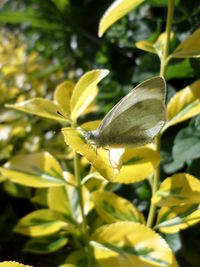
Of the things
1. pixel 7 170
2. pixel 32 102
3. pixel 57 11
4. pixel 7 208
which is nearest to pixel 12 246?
pixel 7 208

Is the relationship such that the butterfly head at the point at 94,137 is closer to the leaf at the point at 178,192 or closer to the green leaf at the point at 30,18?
the leaf at the point at 178,192

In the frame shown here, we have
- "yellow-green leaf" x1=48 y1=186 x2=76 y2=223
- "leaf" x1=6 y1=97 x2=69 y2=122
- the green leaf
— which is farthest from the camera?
the green leaf

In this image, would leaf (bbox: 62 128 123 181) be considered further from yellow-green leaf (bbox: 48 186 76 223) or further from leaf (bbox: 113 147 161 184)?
yellow-green leaf (bbox: 48 186 76 223)

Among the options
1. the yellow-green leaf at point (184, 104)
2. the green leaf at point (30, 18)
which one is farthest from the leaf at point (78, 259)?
the green leaf at point (30, 18)

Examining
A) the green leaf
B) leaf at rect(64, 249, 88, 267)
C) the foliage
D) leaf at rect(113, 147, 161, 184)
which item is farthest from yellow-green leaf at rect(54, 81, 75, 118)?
the green leaf

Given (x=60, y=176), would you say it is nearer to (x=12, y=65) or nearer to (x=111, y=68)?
(x=111, y=68)

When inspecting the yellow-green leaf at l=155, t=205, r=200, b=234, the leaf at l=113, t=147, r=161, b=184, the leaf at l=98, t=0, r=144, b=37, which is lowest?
the yellow-green leaf at l=155, t=205, r=200, b=234
